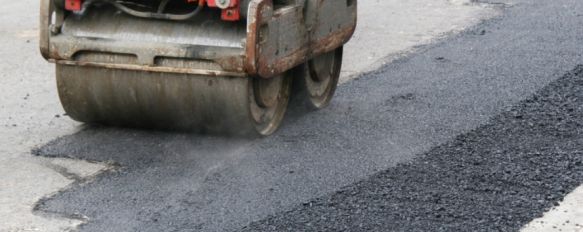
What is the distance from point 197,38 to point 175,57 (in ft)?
0.64

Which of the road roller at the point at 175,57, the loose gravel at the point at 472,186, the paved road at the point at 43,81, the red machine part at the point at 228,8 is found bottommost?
the paved road at the point at 43,81

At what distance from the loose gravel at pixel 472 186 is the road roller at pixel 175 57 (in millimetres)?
1125

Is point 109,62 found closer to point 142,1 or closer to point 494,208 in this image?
point 142,1

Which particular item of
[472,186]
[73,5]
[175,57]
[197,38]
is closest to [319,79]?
[197,38]

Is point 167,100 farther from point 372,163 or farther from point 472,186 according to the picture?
point 472,186

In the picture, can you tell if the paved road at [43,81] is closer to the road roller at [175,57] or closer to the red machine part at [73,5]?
the road roller at [175,57]

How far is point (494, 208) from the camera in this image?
7234mm

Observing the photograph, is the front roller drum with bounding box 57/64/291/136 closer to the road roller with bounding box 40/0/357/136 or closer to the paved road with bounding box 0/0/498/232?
the road roller with bounding box 40/0/357/136

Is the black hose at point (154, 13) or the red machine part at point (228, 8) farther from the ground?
the red machine part at point (228, 8)

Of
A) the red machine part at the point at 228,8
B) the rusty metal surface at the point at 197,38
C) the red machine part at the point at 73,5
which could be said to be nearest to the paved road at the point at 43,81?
the rusty metal surface at the point at 197,38

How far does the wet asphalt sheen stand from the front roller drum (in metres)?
0.12

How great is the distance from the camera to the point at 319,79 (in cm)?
969

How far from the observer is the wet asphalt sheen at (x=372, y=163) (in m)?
7.17

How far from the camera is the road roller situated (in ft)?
26.9
